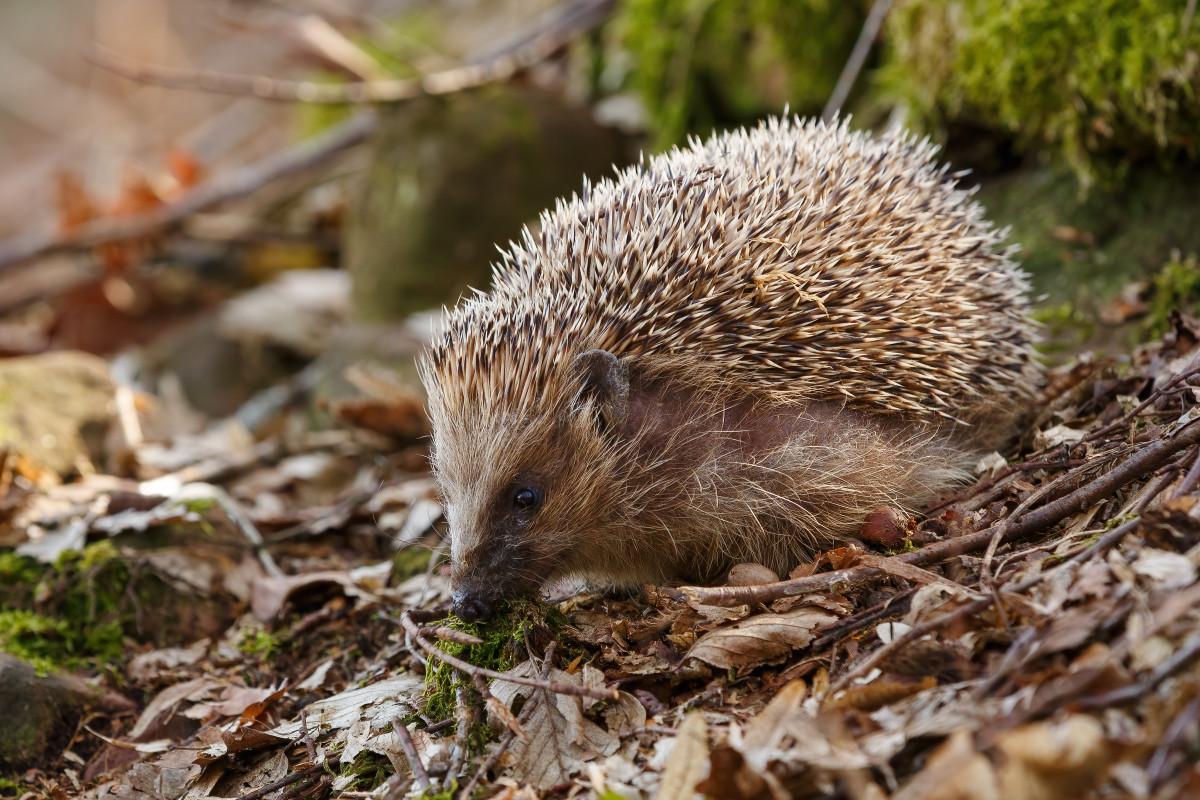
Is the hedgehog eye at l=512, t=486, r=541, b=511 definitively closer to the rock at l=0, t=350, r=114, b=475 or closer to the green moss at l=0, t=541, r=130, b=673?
the green moss at l=0, t=541, r=130, b=673

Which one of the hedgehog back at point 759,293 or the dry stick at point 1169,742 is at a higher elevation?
the hedgehog back at point 759,293

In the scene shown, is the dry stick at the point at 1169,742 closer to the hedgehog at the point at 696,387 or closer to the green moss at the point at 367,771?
the hedgehog at the point at 696,387

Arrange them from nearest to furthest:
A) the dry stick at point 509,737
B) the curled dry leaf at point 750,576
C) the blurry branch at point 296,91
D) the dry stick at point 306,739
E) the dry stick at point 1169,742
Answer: the dry stick at point 1169,742 → the dry stick at point 509,737 → the dry stick at point 306,739 → the curled dry leaf at point 750,576 → the blurry branch at point 296,91

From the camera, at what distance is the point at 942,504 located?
3826mm

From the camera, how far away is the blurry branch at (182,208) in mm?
9438

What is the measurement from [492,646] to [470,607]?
0.55ft

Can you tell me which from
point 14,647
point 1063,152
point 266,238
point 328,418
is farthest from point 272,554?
point 266,238

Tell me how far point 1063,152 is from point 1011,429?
245cm

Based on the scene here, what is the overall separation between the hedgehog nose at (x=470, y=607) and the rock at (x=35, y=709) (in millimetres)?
1728

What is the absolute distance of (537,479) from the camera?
3.77 meters

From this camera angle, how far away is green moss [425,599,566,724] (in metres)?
3.29

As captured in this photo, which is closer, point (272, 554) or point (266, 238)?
point (272, 554)

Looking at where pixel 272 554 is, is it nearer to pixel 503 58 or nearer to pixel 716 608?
pixel 716 608

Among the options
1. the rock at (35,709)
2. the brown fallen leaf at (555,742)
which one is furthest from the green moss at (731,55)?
the rock at (35,709)
